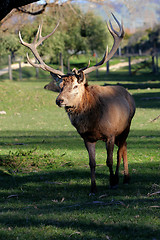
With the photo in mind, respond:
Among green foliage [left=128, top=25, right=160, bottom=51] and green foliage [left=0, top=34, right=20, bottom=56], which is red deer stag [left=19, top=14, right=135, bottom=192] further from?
green foliage [left=128, top=25, right=160, bottom=51]

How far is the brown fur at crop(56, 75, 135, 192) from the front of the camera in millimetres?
7535

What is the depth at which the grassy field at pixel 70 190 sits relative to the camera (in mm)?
5375

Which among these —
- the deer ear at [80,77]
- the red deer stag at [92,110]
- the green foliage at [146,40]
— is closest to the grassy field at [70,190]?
the red deer stag at [92,110]

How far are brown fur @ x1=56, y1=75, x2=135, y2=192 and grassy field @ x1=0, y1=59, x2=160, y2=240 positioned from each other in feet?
2.75

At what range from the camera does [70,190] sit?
8117mm

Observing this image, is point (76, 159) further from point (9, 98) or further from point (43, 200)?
point (9, 98)

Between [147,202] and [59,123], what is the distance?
13.1m

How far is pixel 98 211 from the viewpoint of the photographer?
622cm

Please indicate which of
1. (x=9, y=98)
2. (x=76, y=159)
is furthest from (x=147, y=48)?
(x=76, y=159)

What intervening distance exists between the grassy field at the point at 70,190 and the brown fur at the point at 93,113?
0.84 meters

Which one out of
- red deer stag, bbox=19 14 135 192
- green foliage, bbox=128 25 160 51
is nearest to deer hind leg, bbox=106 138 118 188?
red deer stag, bbox=19 14 135 192

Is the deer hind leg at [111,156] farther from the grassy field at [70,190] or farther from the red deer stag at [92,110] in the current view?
the grassy field at [70,190]

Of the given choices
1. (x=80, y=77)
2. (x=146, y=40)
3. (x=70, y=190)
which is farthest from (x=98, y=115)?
(x=146, y=40)

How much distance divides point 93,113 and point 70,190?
1.65 m
